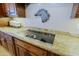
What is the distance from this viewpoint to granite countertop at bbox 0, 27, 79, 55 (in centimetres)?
107

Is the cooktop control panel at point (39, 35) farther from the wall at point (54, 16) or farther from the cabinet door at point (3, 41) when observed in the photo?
the cabinet door at point (3, 41)

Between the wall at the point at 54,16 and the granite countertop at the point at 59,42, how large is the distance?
0.23ft

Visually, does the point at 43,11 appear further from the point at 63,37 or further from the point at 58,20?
the point at 63,37

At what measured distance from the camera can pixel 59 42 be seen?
1.10 metres

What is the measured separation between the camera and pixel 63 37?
3.63 feet

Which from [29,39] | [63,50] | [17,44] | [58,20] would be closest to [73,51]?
[63,50]

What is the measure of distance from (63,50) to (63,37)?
0.12 metres

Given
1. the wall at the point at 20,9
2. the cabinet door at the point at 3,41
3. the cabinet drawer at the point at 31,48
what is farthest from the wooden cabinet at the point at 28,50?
the wall at the point at 20,9

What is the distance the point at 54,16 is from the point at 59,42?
9.2 inches

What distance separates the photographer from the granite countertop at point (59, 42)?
1074mm

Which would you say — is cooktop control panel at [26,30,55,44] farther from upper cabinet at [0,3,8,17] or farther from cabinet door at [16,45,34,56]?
upper cabinet at [0,3,8,17]

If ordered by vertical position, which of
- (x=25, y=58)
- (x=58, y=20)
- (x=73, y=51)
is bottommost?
(x=25, y=58)

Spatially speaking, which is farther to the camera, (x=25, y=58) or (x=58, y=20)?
(x=25, y=58)

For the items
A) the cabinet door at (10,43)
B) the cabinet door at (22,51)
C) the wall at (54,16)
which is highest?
the wall at (54,16)
